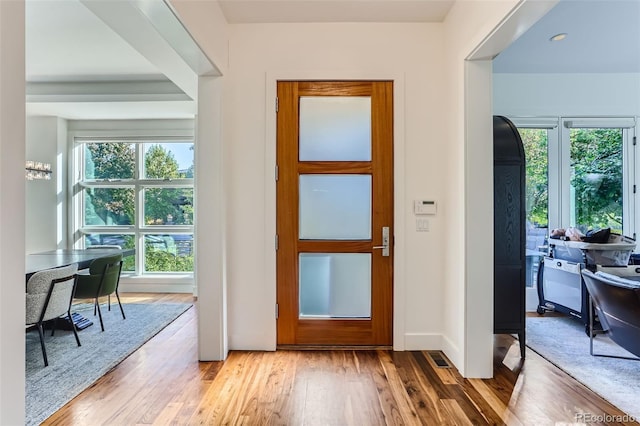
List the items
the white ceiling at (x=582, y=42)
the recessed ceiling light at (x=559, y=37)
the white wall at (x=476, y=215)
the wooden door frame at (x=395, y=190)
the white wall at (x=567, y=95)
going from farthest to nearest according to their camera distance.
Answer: the white wall at (x=567, y=95)
the recessed ceiling light at (x=559, y=37)
the wooden door frame at (x=395, y=190)
the white ceiling at (x=582, y=42)
the white wall at (x=476, y=215)

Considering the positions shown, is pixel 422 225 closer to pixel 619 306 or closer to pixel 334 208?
pixel 334 208

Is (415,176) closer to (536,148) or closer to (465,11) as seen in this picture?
(465,11)

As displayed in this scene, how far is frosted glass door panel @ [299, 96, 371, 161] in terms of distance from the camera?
3102 mm

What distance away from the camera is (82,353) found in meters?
3.04

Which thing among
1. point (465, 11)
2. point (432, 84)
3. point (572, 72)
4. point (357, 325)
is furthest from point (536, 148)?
point (357, 325)

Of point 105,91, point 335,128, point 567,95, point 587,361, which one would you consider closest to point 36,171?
point 105,91

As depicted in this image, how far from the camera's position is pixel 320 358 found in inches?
114

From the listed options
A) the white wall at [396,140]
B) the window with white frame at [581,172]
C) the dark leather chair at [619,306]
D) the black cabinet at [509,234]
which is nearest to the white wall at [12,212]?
the white wall at [396,140]

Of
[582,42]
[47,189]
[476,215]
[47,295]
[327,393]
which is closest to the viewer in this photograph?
[327,393]

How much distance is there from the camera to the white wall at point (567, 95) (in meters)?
4.30

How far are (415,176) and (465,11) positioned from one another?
1.30 meters

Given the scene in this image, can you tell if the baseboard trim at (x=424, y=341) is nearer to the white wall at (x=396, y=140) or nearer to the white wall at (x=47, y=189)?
the white wall at (x=396, y=140)

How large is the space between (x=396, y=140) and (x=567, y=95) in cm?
287

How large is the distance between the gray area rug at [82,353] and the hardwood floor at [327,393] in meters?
0.13
